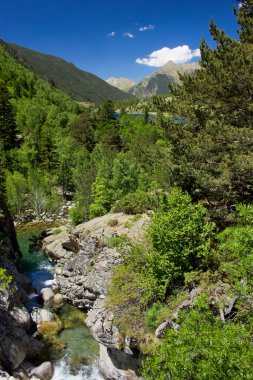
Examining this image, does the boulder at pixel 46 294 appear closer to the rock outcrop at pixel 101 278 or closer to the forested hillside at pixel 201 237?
the rock outcrop at pixel 101 278

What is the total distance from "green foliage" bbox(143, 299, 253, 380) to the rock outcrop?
8961 mm

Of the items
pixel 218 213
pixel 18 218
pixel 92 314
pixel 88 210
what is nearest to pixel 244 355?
pixel 218 213

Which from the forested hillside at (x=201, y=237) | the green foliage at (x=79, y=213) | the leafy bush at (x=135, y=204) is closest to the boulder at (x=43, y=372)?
the forested hillside at (x=201, y=237)

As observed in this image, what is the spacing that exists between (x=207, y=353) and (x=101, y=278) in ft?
55.6

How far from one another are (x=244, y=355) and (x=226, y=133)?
13.8 metres

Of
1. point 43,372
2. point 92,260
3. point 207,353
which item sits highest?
point 207,353

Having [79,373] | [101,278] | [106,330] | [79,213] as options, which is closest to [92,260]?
[101,278]

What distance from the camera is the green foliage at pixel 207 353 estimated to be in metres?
8.63

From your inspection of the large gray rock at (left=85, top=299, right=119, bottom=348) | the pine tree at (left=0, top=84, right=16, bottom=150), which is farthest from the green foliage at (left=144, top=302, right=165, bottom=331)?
the pine tree at (left=0, top=84, right=16, bottom=150)

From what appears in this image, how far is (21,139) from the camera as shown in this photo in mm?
92188

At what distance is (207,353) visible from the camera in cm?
919

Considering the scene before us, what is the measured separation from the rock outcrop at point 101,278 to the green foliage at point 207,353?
896cm

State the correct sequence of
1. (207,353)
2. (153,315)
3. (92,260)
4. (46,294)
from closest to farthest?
(207,353) → (153,315) → (92,260) → (46,294)

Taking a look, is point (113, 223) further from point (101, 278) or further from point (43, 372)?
point (43, 372)
